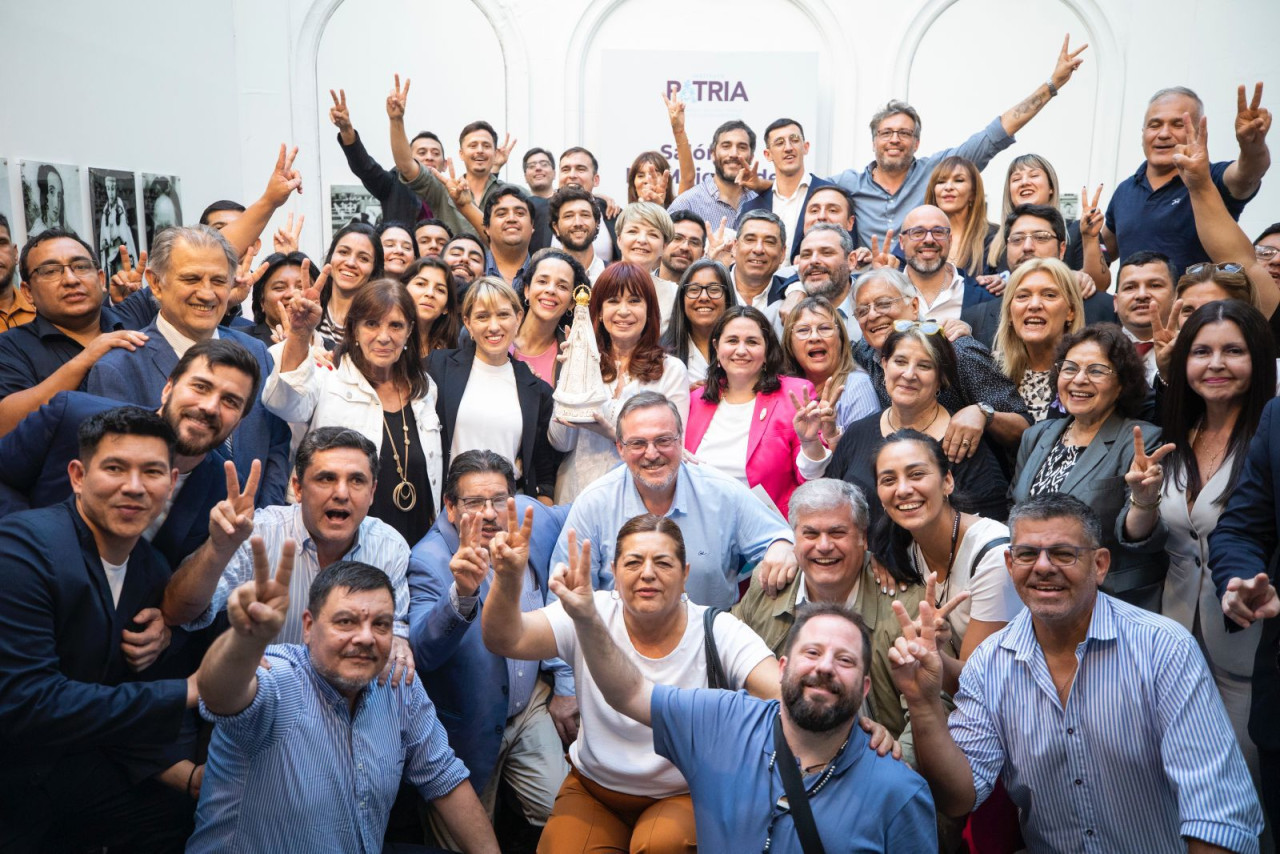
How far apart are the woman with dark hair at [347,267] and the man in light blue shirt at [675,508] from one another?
6.04ft

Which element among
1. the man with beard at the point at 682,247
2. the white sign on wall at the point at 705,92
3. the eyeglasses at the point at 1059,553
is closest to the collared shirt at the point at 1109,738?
the eyeglasses at the point at 1059,553

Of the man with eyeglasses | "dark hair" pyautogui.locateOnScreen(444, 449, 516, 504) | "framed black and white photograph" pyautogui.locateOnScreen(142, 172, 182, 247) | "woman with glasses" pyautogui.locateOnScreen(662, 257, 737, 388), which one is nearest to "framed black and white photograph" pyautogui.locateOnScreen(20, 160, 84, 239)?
"framed black and white photograph" pyautogui.locateOnScreen(142, 172, 182, 247)

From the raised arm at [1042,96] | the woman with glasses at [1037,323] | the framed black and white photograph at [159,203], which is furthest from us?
the framed black and white photograph at [159,203]

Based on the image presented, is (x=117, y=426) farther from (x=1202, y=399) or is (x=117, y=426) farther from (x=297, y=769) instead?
(x=1202, y=399)

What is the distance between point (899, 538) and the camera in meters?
3.72

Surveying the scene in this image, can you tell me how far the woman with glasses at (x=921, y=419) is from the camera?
4.09 metres

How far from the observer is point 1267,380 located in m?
3.60

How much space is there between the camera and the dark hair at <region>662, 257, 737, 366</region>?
5.12 metres

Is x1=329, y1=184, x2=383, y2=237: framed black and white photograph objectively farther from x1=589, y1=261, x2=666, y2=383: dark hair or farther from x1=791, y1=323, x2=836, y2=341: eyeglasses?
x1=791, y1=323, x2=836, y2=341: eyeglasses

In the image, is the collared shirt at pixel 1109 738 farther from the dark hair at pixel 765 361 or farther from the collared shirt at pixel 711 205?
the collared shirt at pixel 711 205

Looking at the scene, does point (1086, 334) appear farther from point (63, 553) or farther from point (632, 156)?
point (632, 156)

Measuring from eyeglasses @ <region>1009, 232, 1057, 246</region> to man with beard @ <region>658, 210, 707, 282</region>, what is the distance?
168 centimetres

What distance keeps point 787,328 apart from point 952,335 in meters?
0.74

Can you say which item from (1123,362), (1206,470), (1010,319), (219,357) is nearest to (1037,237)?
(1010,319)
